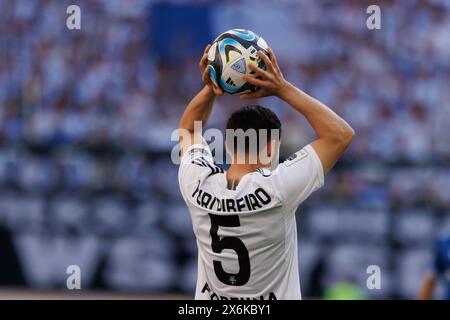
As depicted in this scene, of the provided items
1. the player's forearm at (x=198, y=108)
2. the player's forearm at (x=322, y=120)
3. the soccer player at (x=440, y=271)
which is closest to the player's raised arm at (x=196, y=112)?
the player's forearm at (x=198, y=108)

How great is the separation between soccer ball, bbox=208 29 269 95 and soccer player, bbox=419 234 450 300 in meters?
3.36

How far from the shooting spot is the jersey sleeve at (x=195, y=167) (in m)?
4.63

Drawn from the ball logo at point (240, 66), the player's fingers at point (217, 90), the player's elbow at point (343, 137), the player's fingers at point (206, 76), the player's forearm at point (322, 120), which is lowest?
the player's elbow at point (343, 137)

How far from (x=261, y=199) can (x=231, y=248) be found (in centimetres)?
31

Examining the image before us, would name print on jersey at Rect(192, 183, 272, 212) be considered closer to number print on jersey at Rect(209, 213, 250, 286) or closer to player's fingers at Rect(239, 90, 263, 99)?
number print on jersey at Rect(209, 213, 250, 286)

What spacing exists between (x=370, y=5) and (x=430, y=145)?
2.69 m

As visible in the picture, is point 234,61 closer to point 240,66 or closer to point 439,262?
point 240,66

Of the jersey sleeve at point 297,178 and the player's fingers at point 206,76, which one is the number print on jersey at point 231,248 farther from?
the player's fingers at point 206,76

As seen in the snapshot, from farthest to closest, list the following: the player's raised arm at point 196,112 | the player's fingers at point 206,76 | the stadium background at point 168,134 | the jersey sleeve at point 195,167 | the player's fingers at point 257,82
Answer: the stadium background at point 168,134 < the player's raised arm at point 196,112 < the player's fingers at point 206,76 < the jersey sleeve at point 195,167 < the player's fingers at point 257,82

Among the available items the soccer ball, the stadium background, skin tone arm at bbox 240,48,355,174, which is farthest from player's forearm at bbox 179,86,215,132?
the stadium background

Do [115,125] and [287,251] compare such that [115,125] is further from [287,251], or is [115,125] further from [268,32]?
[287,251]

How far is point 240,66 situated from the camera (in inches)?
192

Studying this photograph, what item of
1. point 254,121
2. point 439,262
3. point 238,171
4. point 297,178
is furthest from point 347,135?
point 439,262
